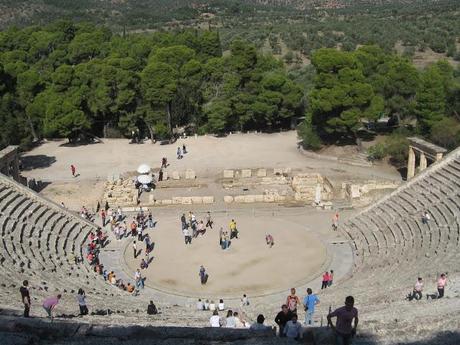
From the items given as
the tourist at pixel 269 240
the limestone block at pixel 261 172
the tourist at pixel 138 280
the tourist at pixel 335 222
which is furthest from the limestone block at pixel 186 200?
the tourist at pixel 138 280

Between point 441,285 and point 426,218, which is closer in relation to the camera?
point 441,285

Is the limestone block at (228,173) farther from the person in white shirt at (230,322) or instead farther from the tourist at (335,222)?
the person in white shirt at (230,322)

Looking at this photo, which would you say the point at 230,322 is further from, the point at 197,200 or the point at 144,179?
the point at 144,179

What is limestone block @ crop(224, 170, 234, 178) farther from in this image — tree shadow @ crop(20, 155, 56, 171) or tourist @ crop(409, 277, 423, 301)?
tourist @ crop(409, 277, 423, 301)

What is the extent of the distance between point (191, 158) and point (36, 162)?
10.9 m

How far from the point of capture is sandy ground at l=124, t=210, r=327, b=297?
75.9 ft

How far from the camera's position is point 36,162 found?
41656 millimetres

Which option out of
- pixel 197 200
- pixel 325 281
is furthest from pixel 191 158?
pixel 325 281

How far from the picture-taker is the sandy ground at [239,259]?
23125mm

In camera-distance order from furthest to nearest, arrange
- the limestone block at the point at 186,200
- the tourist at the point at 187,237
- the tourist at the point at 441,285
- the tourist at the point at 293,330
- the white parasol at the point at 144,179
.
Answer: the white parasol at the point at 144,179, the limestone block at the point at 186,200, the tourist at the point at 187,237, the tourist at the point at 441,285, the tourist at the point at 293,330

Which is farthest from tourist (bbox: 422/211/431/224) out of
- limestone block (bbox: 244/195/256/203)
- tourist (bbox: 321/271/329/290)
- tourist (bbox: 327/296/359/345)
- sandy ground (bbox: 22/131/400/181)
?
tourist (bbox: 327/296/359/345)

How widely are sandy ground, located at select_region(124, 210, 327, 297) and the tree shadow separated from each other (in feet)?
47.7

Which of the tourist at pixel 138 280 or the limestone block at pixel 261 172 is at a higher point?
the tourist at pixel 138 280

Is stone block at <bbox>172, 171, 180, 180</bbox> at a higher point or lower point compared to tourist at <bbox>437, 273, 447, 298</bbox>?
lower
